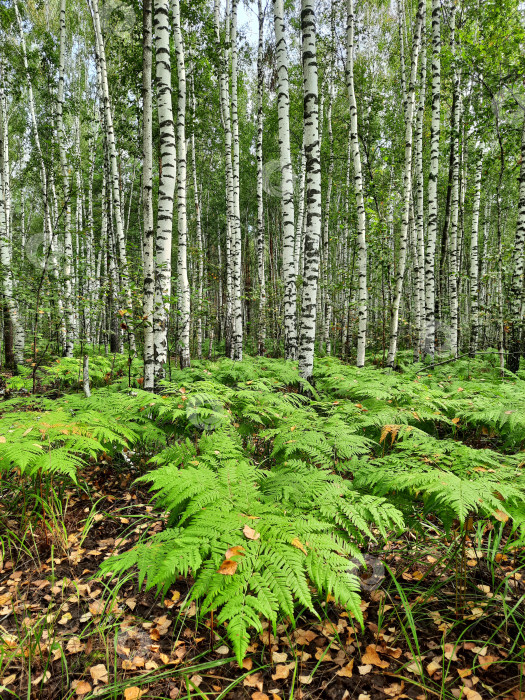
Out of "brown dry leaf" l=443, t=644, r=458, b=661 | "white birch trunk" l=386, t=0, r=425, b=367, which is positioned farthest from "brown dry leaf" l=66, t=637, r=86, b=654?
"white birch trunk" l=386, t=0, r=425, b=367

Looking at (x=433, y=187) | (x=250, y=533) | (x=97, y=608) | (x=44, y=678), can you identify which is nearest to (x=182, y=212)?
(x=433, y=187)

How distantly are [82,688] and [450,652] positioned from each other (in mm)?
1925

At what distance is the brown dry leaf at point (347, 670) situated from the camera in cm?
177

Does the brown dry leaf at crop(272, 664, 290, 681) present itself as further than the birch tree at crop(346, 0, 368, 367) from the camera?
No

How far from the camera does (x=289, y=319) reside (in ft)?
25.5

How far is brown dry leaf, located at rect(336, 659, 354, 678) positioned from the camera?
5.79 feet

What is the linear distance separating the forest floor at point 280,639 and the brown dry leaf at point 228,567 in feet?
1.07

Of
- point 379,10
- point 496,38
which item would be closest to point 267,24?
point 379,10

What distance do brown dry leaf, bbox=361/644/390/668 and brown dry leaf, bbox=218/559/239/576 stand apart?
1.01m

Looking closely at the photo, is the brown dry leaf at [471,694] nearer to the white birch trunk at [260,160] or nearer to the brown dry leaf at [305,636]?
the brown dry leaf at [305,636]

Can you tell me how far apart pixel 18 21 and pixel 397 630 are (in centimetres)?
1904

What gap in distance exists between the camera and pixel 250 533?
1.72 metres

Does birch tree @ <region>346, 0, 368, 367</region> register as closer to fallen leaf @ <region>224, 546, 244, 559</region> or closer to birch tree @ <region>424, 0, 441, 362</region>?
birch tree @ <region>424, 0, 441, 362</region>

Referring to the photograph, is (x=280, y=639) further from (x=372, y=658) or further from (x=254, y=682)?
(x=372, y=658)
